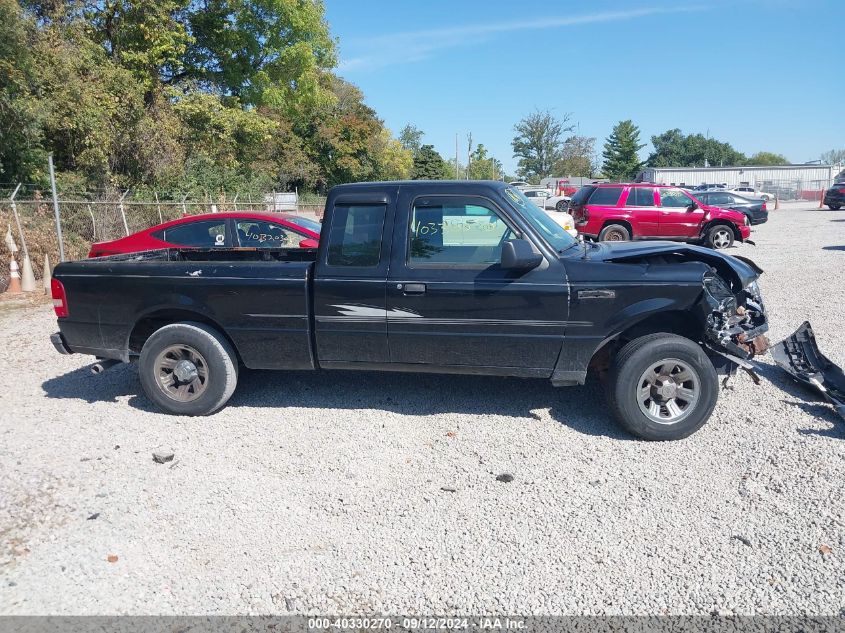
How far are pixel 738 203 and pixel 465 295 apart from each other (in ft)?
71.1

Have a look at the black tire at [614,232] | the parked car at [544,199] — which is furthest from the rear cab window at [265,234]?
the parked car at [544,199]

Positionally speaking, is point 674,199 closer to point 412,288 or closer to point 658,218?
point 658,218

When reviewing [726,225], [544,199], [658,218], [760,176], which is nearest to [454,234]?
[658,218]

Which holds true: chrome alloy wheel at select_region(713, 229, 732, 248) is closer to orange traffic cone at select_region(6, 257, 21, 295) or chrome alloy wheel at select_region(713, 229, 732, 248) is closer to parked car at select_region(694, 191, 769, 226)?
parked car at select_region(694, 191, 769, 226)

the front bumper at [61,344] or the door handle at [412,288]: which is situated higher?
the door handle at [412,288]

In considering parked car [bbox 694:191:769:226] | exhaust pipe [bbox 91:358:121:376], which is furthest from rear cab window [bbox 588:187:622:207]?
exhaust pipe [bbox 91:358:121:376]

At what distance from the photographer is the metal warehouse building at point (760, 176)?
6133 centimetres

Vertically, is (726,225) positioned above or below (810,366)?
above

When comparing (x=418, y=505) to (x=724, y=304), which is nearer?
(x=418, y=505)

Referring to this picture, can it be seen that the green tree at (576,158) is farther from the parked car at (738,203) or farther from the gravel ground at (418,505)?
the gravel ground at (418,505)

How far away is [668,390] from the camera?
176 inches

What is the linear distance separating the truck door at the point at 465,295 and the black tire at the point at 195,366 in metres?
1.43

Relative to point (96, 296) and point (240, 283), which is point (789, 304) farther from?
point (96, 296)

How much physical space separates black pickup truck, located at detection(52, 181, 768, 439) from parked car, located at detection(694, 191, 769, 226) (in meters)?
18.3
